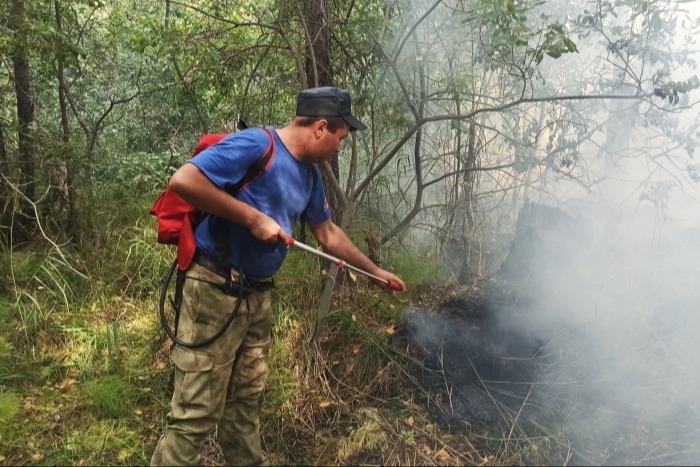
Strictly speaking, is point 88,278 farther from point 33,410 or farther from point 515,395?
point 515,395

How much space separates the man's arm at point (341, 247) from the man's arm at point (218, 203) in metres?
0.59

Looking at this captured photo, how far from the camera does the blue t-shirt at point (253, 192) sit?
2.20 meters

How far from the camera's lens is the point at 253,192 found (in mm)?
2320

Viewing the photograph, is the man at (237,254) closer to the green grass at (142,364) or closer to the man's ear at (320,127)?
the man's ear at (320,127)

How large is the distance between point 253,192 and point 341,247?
0.72 m

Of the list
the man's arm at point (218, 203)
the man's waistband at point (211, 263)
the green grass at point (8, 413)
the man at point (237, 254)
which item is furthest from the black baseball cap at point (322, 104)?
the green grass at point (8, 413)

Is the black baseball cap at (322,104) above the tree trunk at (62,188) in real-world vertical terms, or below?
above

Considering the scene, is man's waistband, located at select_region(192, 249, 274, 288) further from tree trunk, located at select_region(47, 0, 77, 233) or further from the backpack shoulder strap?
tree trunk, located at select_region(47, 0, 77, 233)

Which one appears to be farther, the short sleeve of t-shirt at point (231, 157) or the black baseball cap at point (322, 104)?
the black baseball cap at point (322, 104)

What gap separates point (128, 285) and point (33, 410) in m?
1.48

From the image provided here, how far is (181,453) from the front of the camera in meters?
2.45

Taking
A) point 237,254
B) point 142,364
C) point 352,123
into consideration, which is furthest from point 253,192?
point 142,364

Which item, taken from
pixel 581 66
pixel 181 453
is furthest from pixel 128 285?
pixel 581 66

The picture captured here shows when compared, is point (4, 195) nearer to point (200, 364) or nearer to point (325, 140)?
point (200, 364)
